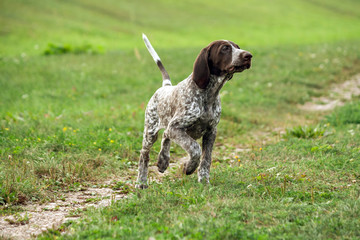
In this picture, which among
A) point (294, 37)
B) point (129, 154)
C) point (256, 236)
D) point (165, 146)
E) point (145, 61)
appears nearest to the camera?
point (256, 236)

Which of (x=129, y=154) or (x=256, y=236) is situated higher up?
(x=256, y=236)

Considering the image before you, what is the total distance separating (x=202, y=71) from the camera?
501cm

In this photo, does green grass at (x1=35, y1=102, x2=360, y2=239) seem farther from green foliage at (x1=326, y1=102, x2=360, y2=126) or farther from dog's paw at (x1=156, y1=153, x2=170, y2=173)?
green foliage at (x1=326, y1=102, x2=360, y2=126)

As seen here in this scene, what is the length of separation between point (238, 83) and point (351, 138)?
21.5 ft

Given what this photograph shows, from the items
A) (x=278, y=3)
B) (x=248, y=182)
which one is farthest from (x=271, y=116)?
(x=278, y=3)

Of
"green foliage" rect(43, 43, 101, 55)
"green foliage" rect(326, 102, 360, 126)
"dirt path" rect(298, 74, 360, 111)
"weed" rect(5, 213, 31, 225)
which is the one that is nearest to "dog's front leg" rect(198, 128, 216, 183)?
"weed" rect(5, 213, 31, 225)

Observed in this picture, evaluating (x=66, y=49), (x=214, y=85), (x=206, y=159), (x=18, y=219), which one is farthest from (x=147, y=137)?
(x=66, y=49)

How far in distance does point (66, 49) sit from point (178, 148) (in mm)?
11832

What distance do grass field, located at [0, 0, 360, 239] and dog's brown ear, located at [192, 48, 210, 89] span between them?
1351mm

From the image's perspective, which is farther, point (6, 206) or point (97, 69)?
point (97, 69)

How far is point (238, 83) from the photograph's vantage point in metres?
13.7

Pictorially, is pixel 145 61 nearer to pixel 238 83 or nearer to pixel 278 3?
pixel 238 83

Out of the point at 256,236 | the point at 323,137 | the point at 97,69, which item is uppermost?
the point at 256,236

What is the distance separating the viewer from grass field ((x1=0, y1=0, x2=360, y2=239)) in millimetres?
3914
